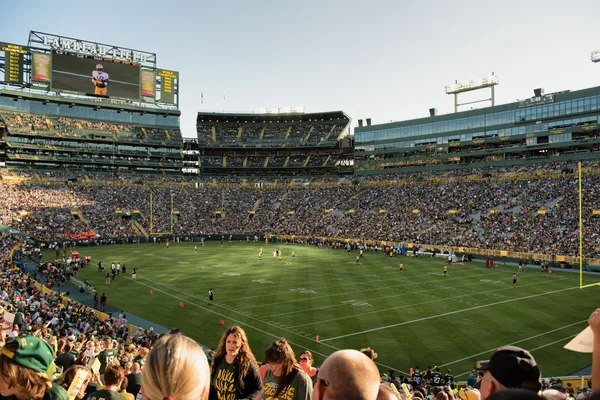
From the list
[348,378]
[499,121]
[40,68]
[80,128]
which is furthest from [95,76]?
[348,378]

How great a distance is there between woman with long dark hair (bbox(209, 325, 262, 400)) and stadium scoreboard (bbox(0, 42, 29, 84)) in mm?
91751

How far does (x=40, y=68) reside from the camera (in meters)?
79.6

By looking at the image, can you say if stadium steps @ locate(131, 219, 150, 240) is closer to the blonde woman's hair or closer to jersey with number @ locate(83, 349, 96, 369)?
jersey with number @ locate(83, 349, 96, 369)

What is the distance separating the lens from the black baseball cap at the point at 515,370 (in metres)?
2.77

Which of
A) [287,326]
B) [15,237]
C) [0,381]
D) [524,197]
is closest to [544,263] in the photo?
[524,197]

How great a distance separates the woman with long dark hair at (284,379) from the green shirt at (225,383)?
1.22 feet

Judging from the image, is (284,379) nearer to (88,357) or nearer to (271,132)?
(88,357)

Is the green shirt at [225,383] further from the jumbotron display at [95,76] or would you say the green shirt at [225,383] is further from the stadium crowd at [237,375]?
the jumbotron display at [95,76]

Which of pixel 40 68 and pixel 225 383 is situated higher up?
pixel 40 68

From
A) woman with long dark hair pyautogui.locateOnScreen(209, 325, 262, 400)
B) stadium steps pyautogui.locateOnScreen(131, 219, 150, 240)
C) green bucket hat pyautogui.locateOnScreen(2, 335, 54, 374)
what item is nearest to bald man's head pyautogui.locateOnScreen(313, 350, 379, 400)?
green bucket hat pyautogui.locateOnScreen(2, 335, 54, 374)

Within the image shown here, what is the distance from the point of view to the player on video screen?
8319 centimetres

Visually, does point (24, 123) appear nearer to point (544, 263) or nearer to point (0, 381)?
point (544, 263)

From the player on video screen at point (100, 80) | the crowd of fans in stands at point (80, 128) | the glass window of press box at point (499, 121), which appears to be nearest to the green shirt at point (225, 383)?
the glass window of press box at point (499, 121)

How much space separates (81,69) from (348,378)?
92531mm
